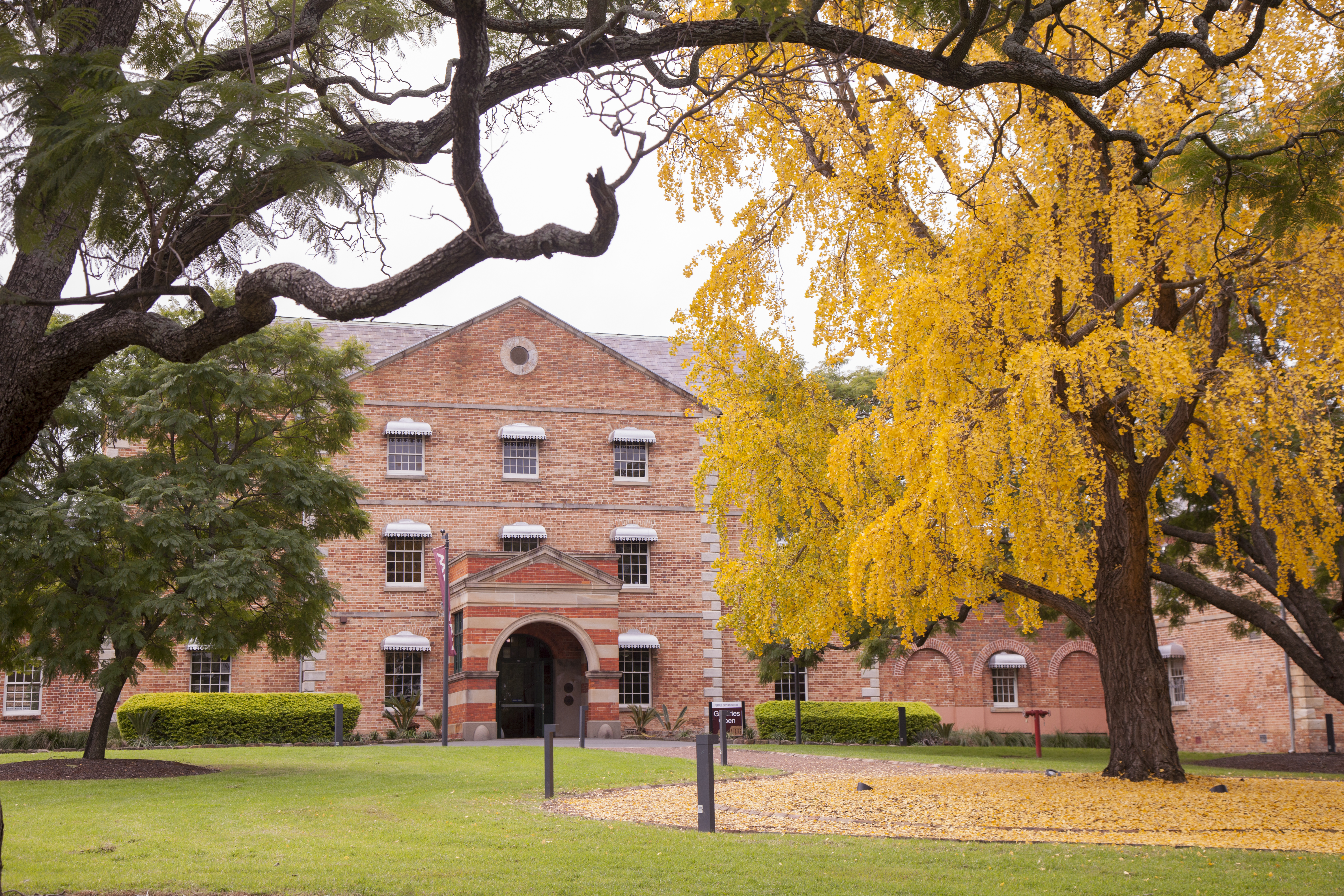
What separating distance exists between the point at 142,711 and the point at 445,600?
731 cm

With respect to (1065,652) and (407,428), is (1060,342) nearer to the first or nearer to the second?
(407,428)

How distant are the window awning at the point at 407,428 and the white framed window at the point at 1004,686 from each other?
57.7 ft

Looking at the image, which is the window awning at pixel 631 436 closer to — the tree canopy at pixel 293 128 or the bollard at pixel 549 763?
the bollard at pixel 549 763

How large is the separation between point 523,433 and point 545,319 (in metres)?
3.40

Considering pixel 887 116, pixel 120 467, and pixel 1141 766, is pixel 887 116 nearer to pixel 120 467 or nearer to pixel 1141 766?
pixel 1141 766

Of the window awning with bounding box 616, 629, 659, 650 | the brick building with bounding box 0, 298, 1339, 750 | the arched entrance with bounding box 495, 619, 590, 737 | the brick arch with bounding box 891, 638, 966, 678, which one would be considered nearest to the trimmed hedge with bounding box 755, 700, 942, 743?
the brick building with bounding box 0, 298, 1339, 750

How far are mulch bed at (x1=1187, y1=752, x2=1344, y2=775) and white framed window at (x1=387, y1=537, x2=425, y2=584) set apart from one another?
61.0 feet

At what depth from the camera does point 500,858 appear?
8.26 metres

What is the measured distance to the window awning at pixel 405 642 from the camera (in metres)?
28.7

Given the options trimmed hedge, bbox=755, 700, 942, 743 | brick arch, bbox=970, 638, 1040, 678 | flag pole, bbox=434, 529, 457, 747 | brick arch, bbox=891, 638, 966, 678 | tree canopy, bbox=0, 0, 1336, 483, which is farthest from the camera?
brick arch, bbox=970, 638, 1040, 678

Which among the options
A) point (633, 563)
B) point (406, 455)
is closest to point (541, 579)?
point (633, 563)

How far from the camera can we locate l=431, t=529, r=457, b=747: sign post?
24266 millimetres

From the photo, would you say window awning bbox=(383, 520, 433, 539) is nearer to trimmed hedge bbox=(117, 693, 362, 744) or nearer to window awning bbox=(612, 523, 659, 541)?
trimmed hedge bbox=(117, 693, 362, 744)


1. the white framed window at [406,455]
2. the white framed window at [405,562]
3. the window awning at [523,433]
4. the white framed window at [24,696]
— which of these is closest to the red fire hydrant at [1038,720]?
the window awning at [523,433]
